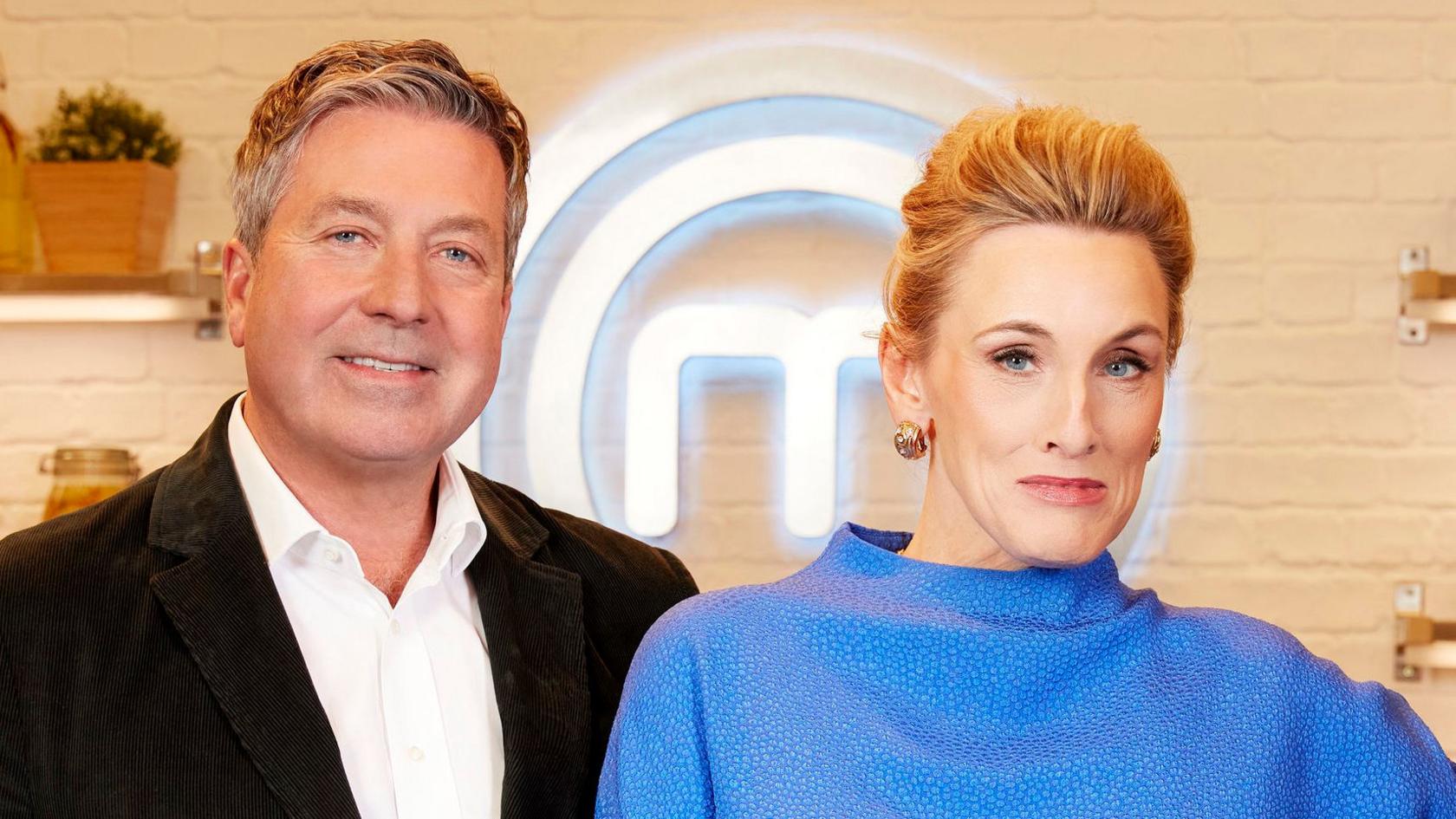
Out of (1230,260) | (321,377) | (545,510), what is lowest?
(545,510)

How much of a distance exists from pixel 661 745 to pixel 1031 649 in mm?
326

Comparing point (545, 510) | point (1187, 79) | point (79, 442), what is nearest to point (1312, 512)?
point (1187, 79)

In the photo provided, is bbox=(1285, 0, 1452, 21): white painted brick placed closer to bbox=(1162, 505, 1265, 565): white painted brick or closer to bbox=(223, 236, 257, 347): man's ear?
bbox=(1162, 505, 1265, 565): white painted brick

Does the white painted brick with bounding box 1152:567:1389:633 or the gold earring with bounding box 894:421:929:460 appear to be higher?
the gold earring with bounding box 894:421:929:460

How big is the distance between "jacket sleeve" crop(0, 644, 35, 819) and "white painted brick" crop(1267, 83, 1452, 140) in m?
2.11

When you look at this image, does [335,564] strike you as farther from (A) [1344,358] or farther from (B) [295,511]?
(A) [1344,358]

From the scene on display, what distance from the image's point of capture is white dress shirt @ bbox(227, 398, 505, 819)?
142 centimetres

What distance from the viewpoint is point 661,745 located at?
4.28 feet

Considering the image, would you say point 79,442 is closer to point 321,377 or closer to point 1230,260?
point 321,377

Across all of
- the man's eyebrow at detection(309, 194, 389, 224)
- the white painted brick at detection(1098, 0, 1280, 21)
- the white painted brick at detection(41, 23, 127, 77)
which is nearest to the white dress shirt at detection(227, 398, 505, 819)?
the man's eyebrow at detection(309, 194, 389, 224)

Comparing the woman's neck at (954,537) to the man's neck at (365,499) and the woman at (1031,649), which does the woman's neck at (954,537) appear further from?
the man's neck at (365,499)

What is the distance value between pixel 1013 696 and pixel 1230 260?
148 centimetres

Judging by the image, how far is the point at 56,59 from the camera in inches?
105

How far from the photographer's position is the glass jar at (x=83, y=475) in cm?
231
